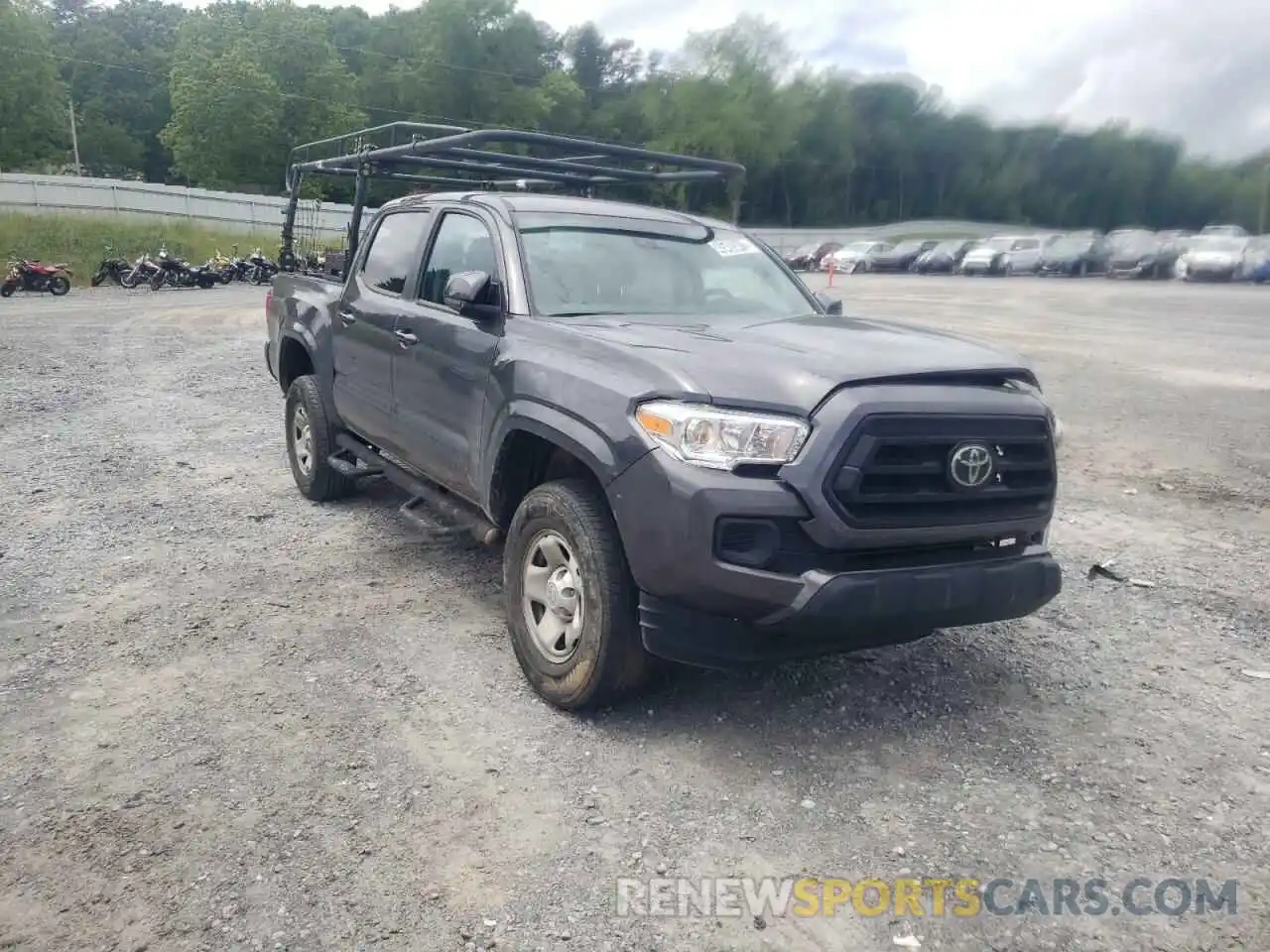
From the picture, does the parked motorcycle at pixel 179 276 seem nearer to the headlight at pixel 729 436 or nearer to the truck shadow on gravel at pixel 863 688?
the truck shadow on gravel at pixel 863 688

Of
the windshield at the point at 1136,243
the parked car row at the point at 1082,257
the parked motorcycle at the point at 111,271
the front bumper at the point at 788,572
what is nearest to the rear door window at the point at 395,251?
the front bumper at the point at 788,572

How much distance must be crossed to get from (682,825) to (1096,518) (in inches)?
172

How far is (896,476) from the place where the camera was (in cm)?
327

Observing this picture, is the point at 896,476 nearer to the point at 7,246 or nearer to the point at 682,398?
the point at 682,398

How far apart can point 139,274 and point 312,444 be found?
2151 centimetres

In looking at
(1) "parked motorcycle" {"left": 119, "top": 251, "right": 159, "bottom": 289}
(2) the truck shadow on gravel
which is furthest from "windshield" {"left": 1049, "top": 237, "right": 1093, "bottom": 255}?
(2) the truck shadow on gravel

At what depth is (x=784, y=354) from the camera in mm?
3535

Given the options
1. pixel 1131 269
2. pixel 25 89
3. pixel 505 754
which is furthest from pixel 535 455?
pixel 25 89

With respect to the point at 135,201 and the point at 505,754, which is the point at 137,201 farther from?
the point at 505,754

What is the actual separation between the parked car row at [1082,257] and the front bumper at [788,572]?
97.7 feet

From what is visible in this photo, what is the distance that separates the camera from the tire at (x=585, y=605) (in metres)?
3.49

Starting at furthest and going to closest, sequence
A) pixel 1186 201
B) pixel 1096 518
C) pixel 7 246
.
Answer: pixel 1186 201 → pixel 7 246 → pixel 1096 518

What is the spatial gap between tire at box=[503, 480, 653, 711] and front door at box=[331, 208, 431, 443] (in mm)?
1729

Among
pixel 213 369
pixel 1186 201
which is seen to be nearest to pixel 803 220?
pixel 1186 201
